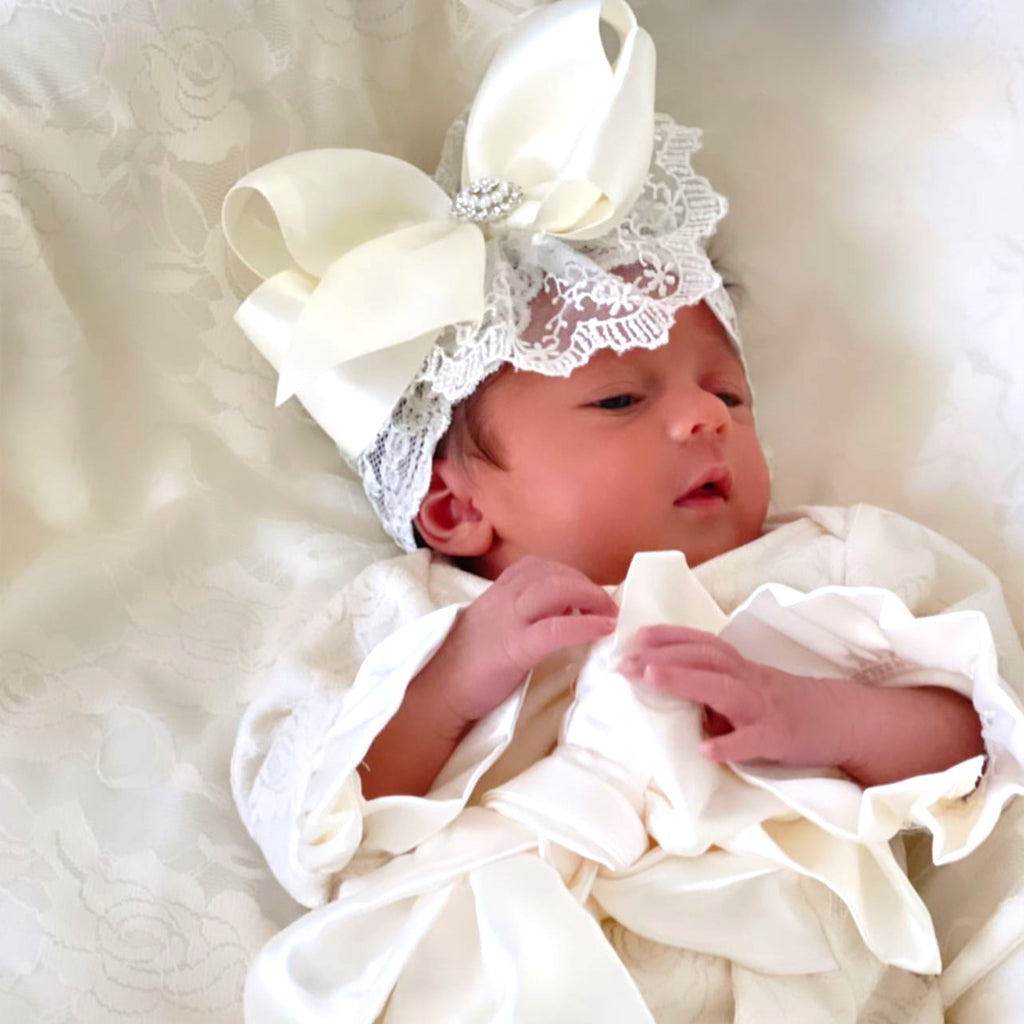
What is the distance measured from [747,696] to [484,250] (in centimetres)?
45

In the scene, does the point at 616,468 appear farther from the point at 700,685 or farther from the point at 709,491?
the point at 700,685

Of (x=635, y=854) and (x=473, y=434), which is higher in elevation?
(x=473, y=434)

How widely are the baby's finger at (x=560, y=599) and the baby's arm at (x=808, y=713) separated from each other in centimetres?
6

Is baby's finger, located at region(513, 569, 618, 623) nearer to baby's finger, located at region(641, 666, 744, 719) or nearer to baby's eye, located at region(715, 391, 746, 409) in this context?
baby's finger, located at region(641, 666, 744, 719)

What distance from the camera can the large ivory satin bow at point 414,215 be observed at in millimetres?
1070

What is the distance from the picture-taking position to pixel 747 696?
2.92 ft

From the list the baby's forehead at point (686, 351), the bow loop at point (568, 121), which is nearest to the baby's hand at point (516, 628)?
the baby's forehead at point (686, 351)

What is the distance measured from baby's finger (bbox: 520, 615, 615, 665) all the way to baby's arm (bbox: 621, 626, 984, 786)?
1.3 inches

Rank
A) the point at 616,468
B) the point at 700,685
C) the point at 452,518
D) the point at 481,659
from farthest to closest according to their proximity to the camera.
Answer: the point at 452,518, the point at 616,468, the point at 481,659, the point at 700,685

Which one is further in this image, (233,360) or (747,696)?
(233,360)

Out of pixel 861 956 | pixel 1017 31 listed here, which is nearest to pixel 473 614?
pixel 861 956

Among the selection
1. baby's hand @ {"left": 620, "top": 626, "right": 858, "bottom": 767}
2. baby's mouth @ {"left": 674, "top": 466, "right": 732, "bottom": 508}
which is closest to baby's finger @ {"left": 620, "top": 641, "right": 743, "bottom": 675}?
baby's hand @ {"left": 620, "top": 626, "right": 858, "bottom": 767}

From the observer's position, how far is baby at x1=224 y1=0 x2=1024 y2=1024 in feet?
2.95

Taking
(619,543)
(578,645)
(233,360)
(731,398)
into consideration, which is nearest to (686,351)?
(731,398)
